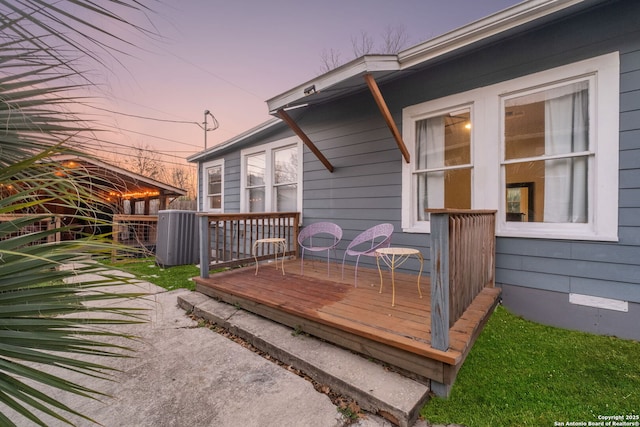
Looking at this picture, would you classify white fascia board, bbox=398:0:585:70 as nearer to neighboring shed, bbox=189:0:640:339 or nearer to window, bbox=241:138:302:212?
neighboring shed, bbox=189:0:640:339

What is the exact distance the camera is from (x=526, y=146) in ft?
9.78

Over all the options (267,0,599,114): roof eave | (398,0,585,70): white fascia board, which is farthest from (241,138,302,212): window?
(398,0,585,70): white fascia board

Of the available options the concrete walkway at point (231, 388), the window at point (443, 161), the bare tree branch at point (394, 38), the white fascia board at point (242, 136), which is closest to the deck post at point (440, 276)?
the concrete walkway at point (231, 388)

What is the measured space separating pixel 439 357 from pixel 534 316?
194 cm

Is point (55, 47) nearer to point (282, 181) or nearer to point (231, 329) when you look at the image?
point (231, 329)

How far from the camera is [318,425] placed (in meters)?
1.58

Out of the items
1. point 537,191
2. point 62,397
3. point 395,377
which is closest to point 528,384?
point 395,377

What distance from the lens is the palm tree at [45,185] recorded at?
69 cm

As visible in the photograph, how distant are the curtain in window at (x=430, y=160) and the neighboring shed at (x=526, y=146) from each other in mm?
13

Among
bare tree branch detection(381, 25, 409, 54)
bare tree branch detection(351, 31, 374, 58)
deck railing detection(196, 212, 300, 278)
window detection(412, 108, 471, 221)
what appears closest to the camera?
window detection(412, 108, 471, 221)

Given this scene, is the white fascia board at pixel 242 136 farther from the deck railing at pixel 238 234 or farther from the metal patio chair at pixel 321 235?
the metal patio chair at pixel 321 235

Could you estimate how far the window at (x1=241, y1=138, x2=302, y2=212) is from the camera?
530 centimetres

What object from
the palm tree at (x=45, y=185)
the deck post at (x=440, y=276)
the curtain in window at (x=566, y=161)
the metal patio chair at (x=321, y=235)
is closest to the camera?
the palm tree at (x=45, y=185)

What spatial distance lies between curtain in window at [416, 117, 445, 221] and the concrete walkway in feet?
7.69
